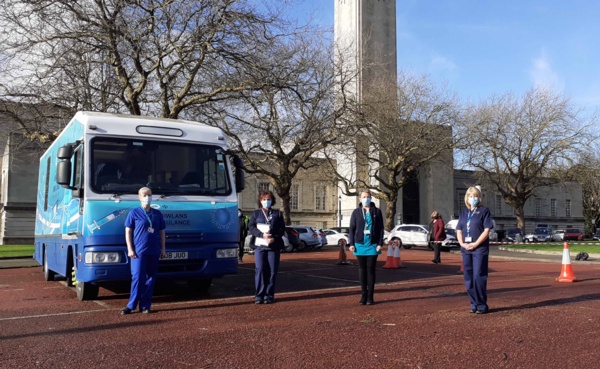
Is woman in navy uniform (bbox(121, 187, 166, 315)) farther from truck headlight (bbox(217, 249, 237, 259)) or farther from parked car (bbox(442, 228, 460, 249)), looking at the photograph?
parked car (bbox(442, 228, 460, 249))

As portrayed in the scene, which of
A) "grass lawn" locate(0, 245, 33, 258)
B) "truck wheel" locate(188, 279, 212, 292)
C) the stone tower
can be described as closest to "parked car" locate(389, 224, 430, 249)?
the stone tower

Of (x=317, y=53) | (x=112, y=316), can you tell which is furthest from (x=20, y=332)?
(x=317, y=53)

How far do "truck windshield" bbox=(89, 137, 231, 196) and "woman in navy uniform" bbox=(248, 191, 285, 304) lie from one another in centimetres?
85

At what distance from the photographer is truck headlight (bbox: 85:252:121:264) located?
8656mm

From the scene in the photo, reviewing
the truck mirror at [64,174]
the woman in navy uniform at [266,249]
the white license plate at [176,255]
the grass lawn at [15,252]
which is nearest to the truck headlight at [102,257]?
the white license plate at [176,255]

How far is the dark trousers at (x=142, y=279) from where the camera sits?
26.8 feet

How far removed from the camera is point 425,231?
3719 centimetres

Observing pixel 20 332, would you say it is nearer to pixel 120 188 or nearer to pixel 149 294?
pixel 149 294

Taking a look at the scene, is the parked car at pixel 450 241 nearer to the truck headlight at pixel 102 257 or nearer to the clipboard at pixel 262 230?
the clipboard at pixel 262 230

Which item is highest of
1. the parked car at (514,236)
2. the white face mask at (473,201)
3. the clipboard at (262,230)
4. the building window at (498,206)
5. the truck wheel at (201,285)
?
the building window at (498,206)

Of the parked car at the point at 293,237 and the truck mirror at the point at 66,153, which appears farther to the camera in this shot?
the parked car at the point at 293,237

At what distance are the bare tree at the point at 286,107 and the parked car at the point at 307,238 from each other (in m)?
2.15

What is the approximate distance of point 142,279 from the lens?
26.9 feet

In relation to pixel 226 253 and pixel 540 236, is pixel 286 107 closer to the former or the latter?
pixel 226 253
